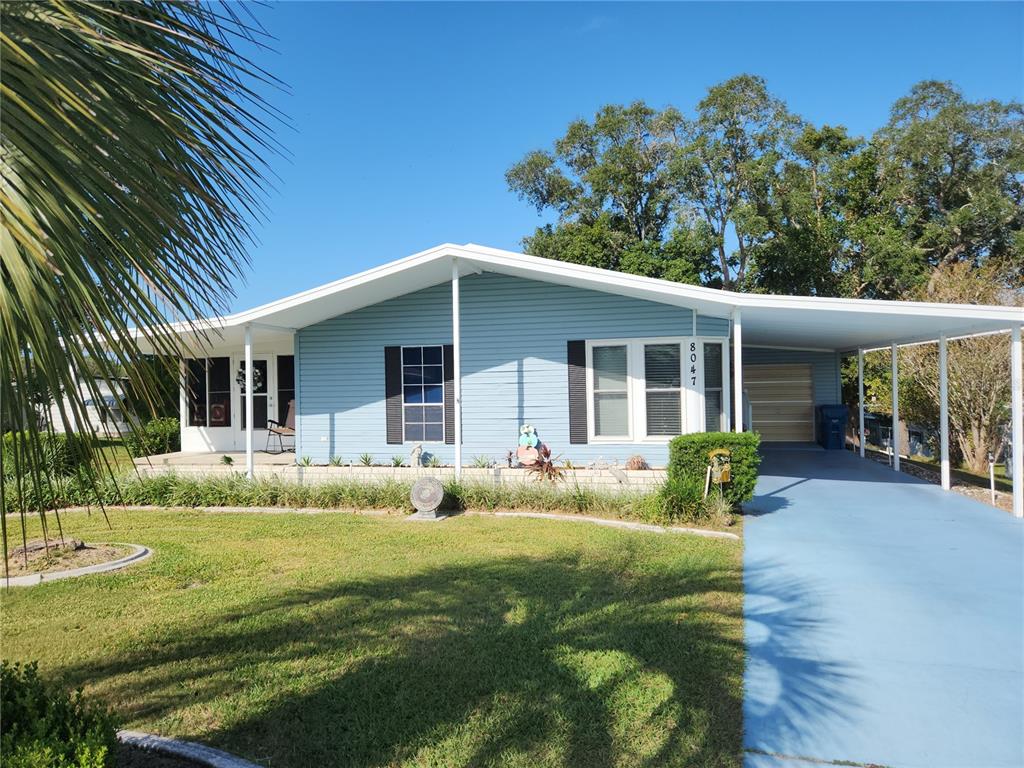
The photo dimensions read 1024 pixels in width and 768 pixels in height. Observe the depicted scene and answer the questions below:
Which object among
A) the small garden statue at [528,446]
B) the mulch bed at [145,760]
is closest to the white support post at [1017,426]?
the small garden statue at [528,446]

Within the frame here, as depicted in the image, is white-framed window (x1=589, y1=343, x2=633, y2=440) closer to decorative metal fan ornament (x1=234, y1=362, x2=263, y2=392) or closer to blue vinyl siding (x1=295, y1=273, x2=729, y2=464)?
blue vinyl siding (x1=295, y1=273, x2=729, y2=464)

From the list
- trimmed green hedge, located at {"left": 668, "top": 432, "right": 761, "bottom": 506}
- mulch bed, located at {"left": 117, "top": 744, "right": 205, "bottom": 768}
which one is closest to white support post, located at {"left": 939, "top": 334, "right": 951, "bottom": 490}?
trimmed green hedge, located at {"left": 668, "top": 432, "right": 761, "bottom": 506}

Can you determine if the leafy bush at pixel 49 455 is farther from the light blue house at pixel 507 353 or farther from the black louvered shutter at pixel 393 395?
the black louvered shutter at pixel 393 395

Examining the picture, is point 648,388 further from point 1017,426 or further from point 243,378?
point 243,378

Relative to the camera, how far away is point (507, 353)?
39.9ft

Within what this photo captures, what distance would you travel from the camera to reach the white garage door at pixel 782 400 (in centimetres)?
1889

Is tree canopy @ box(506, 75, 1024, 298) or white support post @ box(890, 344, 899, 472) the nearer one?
white support post @ box(890, 344, 899, 472)

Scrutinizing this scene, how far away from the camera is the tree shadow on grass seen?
11.4 ft

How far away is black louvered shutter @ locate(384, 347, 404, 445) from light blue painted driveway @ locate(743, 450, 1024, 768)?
6.56 metres

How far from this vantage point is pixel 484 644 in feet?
15.5

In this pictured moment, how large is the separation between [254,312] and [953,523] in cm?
1083

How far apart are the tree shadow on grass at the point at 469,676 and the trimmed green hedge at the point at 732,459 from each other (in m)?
2.86

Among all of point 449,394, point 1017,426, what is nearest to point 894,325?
point 1017,426

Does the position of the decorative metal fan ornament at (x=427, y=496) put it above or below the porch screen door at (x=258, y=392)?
below
